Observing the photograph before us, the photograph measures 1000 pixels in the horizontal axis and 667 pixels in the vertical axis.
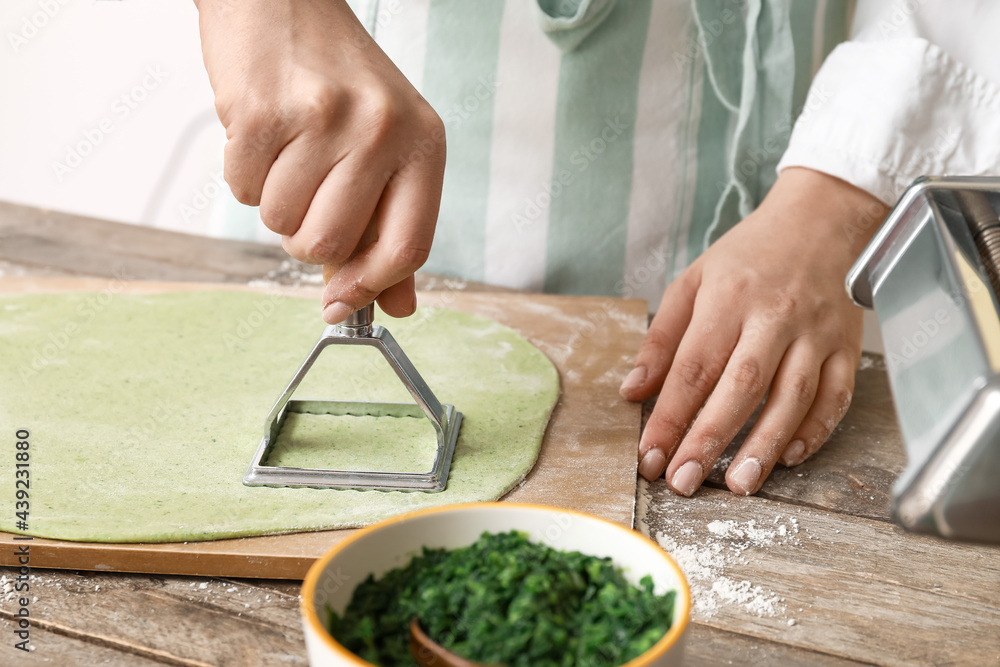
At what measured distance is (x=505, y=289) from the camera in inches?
49.7

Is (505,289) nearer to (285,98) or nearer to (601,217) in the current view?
(601,217)

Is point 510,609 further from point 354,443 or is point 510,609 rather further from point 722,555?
point 354,443

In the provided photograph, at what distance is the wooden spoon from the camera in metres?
0.40

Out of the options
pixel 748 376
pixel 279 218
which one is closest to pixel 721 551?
pixel 748 376

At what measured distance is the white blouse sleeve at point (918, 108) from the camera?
36.9 inches

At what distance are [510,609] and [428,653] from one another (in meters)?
0.05

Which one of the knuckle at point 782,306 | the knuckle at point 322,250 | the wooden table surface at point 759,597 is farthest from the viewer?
the knuckle at point 782,306

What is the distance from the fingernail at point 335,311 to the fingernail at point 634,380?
35 centimetres

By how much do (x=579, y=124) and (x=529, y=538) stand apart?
84 cm

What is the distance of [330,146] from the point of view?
0.63 meters

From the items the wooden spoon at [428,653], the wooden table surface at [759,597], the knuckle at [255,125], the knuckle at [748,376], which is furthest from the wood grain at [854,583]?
the knuckle at [255,125]

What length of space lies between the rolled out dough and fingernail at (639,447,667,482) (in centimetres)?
11

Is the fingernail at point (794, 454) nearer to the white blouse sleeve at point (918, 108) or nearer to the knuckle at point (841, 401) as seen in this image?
the knuckle at point (841, 401)

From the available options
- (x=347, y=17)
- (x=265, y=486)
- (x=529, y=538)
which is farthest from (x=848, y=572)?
(x=347, y=17)
